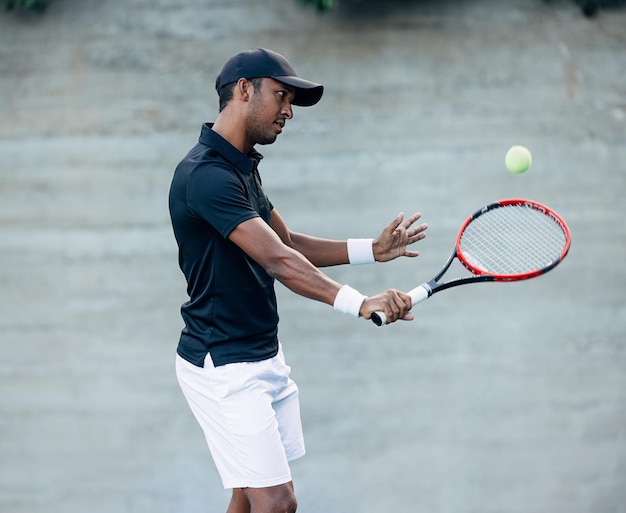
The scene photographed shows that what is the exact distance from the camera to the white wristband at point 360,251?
416 centimetres

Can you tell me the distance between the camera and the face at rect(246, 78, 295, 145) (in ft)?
12.0

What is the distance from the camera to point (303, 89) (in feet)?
12.1

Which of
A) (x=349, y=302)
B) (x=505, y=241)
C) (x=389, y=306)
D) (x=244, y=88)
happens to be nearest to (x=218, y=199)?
(x=244, y=88)

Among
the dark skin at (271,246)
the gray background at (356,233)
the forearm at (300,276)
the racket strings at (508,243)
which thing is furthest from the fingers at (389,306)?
the gray background at (356,233)

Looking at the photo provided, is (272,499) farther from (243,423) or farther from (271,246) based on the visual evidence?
(271,246)

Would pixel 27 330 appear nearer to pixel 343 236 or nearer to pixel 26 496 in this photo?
pixel 26 496

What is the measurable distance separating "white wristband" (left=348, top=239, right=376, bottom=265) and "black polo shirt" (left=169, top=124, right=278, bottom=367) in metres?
0.55

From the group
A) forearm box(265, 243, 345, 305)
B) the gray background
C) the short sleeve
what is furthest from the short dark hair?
the gray background

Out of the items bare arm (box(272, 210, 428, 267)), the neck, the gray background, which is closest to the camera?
the neck

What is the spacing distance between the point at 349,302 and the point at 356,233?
2.04m

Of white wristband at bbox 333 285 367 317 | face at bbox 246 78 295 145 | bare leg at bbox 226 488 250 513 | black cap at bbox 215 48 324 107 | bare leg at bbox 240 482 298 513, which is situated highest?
black cap at bbox 215 48 324 107

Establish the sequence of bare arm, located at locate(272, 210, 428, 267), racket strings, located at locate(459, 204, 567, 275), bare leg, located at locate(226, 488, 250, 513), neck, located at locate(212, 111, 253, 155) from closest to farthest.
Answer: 1. neck, located at locate(212, 111, 253, 155)
2. bare leg, located at locate(226, 488, 250, 513)
3. bare arm, located at locate(272, 210, 428, 267)
4. racket strings, located at locate(459, 204, 567, 275)

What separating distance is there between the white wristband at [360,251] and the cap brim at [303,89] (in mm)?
661

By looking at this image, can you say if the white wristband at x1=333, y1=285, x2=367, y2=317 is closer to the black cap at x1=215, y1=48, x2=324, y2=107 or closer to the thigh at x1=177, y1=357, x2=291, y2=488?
the thigh at x1=177, y1=357, x2=291, y2=488
